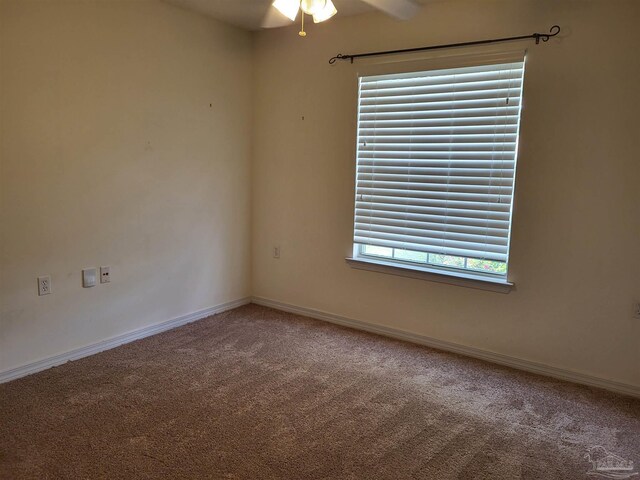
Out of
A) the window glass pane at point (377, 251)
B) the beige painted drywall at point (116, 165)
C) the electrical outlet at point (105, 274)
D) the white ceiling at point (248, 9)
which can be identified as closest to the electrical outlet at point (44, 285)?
the beige painted drywall at point (116, 165)

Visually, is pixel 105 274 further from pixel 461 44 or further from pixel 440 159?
pixel 461 44

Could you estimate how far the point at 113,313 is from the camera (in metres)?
3.40

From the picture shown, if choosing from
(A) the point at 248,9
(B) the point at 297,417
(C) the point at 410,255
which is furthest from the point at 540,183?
(A) the point at 248,9

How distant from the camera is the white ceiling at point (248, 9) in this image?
343 cm

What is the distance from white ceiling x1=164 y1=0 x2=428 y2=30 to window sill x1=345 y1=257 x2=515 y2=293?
6.34 feet

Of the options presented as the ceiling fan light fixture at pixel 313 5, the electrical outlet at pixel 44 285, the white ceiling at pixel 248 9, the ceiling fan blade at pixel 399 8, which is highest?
the white ceiling at pixel 248 9

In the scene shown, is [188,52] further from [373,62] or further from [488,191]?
[488,191]

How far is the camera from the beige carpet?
2135mm

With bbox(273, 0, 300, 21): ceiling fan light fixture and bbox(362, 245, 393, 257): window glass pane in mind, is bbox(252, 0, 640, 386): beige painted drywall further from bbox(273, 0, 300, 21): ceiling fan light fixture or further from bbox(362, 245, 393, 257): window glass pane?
bbox(273, 0, 300, 21): ceiling fan light fixture

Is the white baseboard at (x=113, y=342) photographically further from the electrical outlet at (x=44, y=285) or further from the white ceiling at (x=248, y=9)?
the white ceiling at (x=248, y=9)

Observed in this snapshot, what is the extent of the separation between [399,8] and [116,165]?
2267 millimetres

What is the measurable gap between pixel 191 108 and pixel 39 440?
2.57 m

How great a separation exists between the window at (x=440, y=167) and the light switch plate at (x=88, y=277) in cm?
201

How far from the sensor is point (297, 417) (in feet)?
8.30
